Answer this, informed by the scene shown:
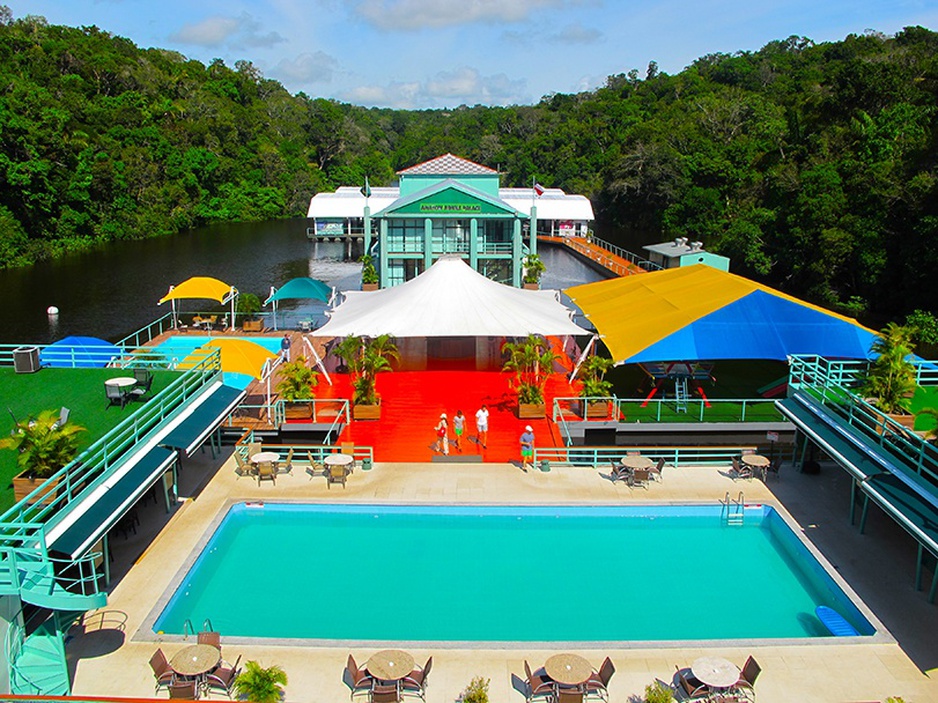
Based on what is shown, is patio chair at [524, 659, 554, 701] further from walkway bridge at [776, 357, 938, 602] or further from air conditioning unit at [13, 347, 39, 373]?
air conditioning unit at [13, 347, 39, 373]

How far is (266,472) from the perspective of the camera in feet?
65.8

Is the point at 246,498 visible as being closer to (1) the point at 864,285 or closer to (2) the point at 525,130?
(1) the point at 864,285

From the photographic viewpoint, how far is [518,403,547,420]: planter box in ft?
79.9

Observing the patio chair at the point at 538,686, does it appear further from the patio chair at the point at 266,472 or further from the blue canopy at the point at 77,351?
the blue canopy at the point at 77,351

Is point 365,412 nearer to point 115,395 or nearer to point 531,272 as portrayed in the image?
point 115,395

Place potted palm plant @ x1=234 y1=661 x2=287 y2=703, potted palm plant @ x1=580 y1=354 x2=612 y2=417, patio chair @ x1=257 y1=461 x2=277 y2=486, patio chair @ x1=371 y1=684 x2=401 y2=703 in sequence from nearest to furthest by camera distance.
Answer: potted palm plant @ x1=234 y1=661 x2=287 y2=703, patio chair @ x1=371 y1=684 x2=401 y2=703, patio chair @ x1=257 y1=461 x2=277 y2=486, potted palm plant @ x1=580 y1=354 x2=612 y2=417

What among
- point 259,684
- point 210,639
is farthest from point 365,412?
point 259,684

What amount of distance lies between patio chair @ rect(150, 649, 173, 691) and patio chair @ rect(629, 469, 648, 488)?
11.9m

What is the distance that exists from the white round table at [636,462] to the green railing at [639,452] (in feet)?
1.16

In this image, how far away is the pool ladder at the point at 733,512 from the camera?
61.8 feet

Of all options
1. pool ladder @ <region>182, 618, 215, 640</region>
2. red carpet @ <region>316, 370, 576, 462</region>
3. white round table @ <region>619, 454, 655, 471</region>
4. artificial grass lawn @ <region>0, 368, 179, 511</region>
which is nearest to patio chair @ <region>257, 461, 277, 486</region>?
red carpet @ <region>316, 370, 576, 462</region>

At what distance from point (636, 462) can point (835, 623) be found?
6520 mm

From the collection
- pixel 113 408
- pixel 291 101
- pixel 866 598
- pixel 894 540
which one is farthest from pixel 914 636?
pixel 291 101

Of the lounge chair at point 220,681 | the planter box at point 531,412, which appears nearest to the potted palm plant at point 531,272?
the planter box at point 531,412
